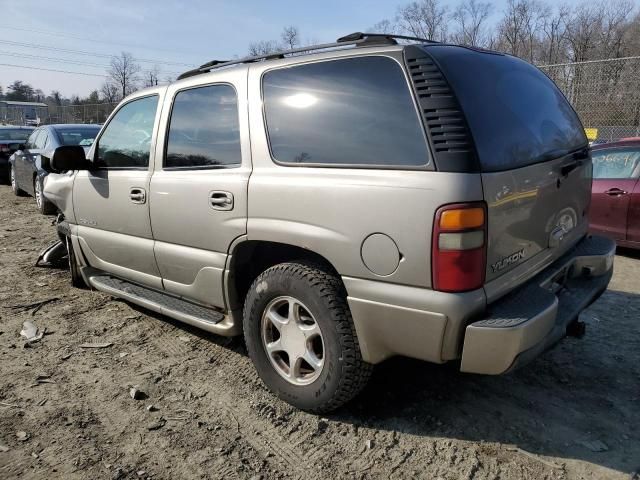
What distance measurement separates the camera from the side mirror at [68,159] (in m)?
4.03

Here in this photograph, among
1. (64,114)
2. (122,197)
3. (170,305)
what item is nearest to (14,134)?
(122,197)

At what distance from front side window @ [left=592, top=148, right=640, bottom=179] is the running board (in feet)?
16.4

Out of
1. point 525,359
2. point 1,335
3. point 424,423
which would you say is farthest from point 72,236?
point 525,359

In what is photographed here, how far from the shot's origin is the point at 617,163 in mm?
5965

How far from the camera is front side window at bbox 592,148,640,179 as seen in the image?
5.78m

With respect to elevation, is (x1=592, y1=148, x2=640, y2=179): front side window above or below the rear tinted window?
below

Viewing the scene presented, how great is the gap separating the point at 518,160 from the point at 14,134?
577 inches

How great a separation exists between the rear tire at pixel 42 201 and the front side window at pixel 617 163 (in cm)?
862

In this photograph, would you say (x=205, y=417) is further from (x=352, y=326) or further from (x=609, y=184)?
(x=609, y=184)

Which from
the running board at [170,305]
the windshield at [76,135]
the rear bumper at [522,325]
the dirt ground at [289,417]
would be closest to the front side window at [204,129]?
the running board at [170,305]

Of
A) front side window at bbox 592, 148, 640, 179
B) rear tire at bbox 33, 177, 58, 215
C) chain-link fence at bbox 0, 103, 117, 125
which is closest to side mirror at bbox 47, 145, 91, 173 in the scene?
rear tire at bbox 33, 177, 58, 215

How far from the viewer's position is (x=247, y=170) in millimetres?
2938

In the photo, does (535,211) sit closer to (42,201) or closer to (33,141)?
(42,201)

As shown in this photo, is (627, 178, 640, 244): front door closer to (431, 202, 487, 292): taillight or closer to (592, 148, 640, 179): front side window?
(592, 148, 640, 179): front side window
